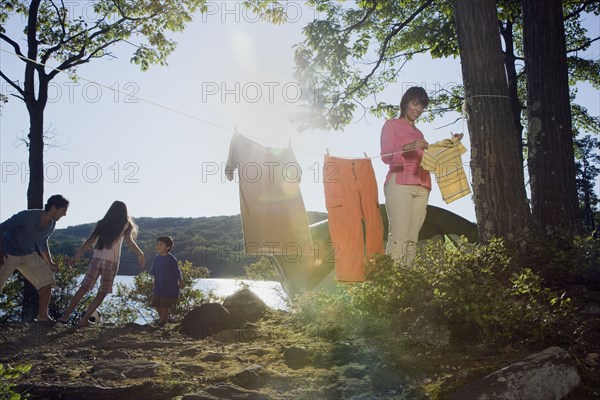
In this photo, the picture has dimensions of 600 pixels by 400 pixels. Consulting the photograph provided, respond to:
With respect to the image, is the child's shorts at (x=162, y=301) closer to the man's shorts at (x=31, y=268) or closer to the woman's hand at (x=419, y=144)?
the man's shorts at (x=31, y=268)

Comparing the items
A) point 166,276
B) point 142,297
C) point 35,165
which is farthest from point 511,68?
point 35,165

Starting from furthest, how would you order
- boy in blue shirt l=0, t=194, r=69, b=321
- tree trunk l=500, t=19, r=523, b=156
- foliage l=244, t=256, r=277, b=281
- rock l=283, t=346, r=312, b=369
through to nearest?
tree trunk l=500, t=19, r=523, b=156, foliage l=244, t=256, r=277, b=281, boy in blue shirt l=0, t=194, r=69, b=321, rock l=283, t=346, r=312, b=369

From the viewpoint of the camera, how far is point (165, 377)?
457 centimetres

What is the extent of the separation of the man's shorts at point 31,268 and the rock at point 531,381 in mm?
6680

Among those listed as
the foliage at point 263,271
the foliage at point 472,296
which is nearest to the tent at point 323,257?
the foliage at point 263,271

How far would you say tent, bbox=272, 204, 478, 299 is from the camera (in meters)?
10.9

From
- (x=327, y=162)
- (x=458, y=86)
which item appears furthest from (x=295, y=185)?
(x=458, y=86)

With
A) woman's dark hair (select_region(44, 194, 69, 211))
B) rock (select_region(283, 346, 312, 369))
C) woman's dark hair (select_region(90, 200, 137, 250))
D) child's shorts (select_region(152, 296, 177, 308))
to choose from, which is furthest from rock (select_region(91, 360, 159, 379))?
child's shorts (select_region(152, 296, 177, 308))

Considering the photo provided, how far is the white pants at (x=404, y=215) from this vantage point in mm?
6312

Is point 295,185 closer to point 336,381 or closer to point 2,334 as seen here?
point 336,381

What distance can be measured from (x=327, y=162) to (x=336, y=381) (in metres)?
3.38

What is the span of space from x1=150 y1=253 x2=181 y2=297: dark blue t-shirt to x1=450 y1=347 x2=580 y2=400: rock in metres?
6.52

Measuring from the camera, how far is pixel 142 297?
13359 millimetres

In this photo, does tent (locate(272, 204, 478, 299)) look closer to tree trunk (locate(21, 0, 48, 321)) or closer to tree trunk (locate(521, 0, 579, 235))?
tree trunk (locate(521, 0, 579, 235))
